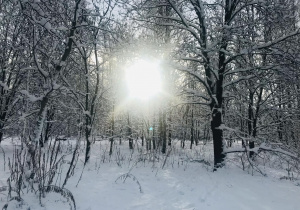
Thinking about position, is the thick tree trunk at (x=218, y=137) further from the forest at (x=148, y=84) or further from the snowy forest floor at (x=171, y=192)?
the snowy forest floor at (x=171, y=192)

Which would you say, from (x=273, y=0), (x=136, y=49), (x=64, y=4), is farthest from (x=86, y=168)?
(x=273, y=0)

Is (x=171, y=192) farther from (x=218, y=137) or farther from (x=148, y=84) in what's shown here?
(x=148, y=84)

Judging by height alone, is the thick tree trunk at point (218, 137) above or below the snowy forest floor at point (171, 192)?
above

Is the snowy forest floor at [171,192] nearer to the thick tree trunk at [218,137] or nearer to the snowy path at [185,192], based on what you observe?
the snowy path at [185,192]

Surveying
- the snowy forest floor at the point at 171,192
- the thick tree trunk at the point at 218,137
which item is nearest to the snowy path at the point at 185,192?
the snowy forest floor at the point at 171,192

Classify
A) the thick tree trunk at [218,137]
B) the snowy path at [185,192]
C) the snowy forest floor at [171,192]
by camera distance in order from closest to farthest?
the snowy forest floor at [171,192] → the snowy path at [185,192] → the thick tree trunk at [218,137]

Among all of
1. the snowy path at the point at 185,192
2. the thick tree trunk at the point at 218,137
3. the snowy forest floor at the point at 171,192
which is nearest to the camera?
the snowy forest floor at the point at 171,192

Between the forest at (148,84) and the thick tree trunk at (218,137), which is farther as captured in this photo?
the thick tree trunk at (218,137)

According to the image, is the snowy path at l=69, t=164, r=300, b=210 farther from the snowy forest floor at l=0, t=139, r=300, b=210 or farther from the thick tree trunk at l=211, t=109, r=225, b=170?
the thick tree trunk at l=211, t=109, r=225, b=170

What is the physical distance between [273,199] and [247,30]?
4.33 m

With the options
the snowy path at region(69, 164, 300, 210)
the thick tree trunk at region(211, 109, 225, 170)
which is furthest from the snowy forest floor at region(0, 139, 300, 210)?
the thick tree trunk at region(211, 109, 225, 170)

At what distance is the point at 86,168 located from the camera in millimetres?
7086

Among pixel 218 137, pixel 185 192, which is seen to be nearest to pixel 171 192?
pixel 185 192

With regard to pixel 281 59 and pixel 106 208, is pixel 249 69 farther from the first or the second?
pixel 106 208
